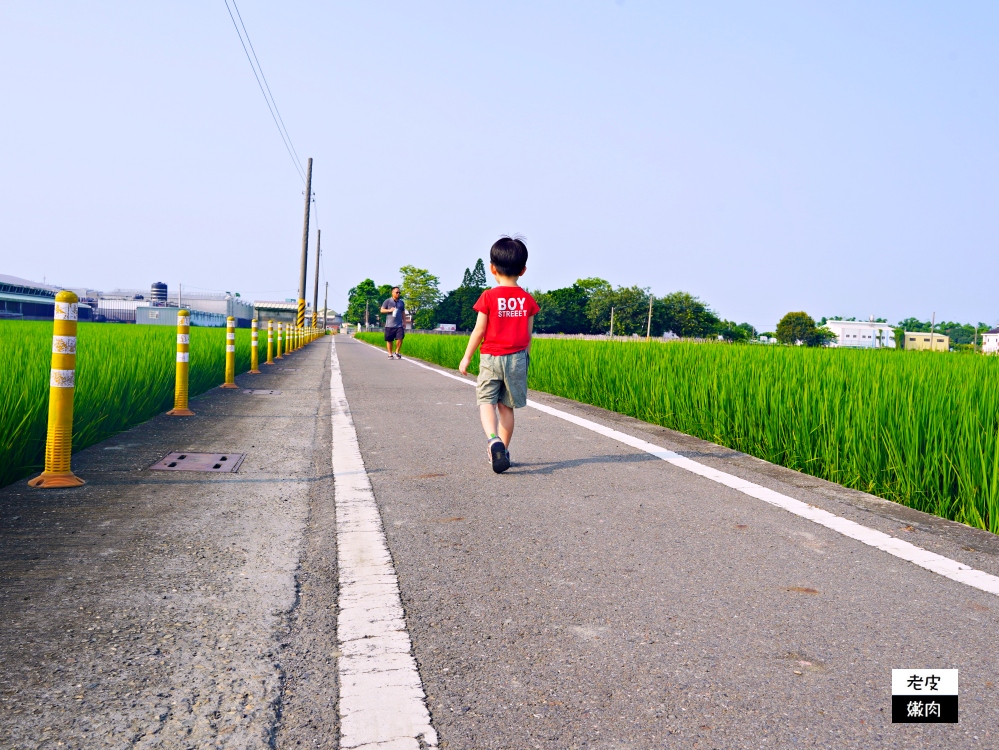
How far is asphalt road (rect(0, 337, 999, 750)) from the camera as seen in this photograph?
2.10m

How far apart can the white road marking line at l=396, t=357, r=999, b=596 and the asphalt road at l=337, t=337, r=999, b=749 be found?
0.09 meters

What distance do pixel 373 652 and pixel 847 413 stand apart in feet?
15.3

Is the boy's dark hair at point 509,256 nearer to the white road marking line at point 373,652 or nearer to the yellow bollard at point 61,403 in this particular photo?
the white road marking line at point 373,652

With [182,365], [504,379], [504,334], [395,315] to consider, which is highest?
[395,315]

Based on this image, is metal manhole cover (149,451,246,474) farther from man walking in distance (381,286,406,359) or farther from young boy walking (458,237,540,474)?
man walking in distance (381,286,406,359)

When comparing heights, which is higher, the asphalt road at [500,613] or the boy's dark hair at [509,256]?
the boy's dark hair at [509,256]

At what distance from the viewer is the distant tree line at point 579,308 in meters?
157

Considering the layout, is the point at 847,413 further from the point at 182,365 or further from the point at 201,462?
the point at 182,365

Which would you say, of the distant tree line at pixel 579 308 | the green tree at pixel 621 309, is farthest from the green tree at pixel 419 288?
the green tree at pixel 621 309

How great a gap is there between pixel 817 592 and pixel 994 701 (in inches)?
36.9

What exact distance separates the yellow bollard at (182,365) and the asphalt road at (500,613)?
325 centimetres

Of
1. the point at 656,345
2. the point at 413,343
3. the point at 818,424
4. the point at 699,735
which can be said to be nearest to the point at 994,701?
the point at 699,735

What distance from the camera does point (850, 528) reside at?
4.23 m

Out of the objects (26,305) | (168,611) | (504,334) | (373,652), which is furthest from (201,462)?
(26,305)
